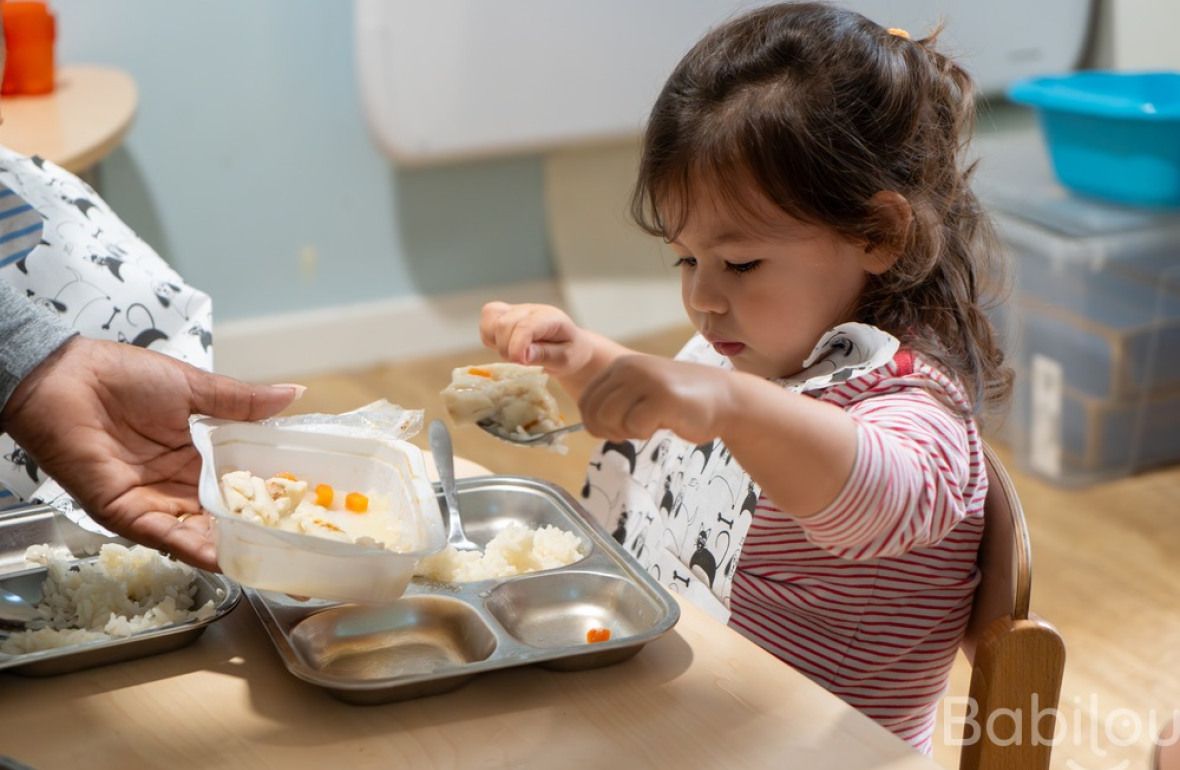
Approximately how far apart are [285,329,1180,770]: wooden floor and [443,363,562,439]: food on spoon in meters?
0.98

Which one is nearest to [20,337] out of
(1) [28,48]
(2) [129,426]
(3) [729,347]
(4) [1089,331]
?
(2) [129,426]

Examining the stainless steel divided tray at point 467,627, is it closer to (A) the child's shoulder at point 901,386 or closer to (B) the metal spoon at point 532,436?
(B) the metal spoon at point 532,436

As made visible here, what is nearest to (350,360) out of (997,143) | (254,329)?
(254,329)

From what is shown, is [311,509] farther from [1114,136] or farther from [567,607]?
[1114,136]

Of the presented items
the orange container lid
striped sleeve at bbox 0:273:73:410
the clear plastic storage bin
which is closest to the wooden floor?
the clear plastic storage bin

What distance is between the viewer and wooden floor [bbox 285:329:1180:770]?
1831 mm

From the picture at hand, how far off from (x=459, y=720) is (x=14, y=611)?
1.13 feet

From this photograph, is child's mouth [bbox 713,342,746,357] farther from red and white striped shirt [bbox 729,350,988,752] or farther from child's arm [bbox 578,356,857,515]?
child's arm [bbox 578,356,857,515]

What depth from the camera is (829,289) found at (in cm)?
113

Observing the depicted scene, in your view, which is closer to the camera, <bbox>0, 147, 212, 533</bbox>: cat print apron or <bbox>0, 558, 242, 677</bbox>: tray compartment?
<bbox>0, 558, 242, 677</bbox>: tray compartment

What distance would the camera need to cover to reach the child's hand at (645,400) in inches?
30.9

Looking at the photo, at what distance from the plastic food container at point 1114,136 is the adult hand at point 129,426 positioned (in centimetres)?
199

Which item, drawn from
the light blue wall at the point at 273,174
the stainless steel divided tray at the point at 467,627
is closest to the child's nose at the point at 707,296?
the stainless steel divided tray at the point at 467,627

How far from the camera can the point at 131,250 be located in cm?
135
